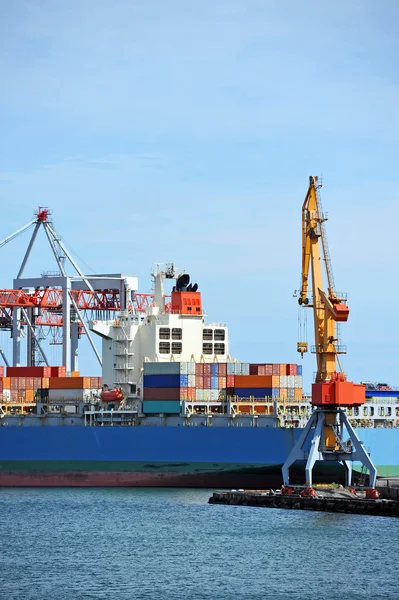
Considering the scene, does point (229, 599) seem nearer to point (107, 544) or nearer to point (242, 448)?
point (107, 544)

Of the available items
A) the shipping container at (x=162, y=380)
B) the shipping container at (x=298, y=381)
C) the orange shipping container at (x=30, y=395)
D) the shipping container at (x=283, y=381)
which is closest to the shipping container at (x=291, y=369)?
the shipping container at (x=298, y=381)

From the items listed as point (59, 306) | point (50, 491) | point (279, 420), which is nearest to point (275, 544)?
point (279, 420)

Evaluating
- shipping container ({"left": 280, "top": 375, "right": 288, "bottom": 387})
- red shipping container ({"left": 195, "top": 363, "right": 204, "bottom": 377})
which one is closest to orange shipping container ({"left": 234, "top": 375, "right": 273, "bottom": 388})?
shipping container ({"left": 280, "top": 375, "right": 288, "bottom": 387})

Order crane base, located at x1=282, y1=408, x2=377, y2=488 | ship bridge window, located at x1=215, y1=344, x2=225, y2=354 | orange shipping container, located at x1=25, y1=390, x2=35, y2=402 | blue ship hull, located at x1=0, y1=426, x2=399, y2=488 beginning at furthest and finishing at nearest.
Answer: orange shipping container, located at x1=25, y1=390, x2=35, y2=402, ship bridge window, located at x1=215, y1=344, x2=225, y2=354, blue ship hull, located at x1=0, y1=426, x2=399, y2=488, crane base, located at x1=282, y1=408, x2=377, y2=488

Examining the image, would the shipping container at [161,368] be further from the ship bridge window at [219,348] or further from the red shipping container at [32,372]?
the red shipping container at [32,372]

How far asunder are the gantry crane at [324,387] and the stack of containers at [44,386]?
14.7m

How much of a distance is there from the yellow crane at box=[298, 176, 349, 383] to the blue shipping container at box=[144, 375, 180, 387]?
8612mm

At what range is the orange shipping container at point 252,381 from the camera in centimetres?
6222

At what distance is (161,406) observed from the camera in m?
64.0

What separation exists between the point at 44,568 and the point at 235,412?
24.4m

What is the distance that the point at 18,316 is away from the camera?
79938 mm

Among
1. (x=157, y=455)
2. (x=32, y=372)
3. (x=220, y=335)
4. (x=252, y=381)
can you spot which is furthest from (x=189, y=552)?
(x=32, y=372)

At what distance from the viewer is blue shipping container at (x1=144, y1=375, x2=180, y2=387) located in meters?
63.7

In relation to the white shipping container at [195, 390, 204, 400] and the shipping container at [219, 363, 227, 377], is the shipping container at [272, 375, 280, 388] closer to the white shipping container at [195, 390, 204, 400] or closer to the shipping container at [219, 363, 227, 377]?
the shipping container at [219, 363, 227, 377]
